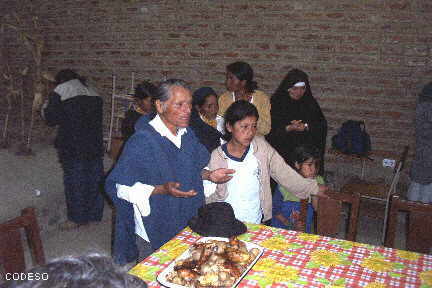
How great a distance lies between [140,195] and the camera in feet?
7.21

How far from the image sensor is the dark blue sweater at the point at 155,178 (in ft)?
7.47

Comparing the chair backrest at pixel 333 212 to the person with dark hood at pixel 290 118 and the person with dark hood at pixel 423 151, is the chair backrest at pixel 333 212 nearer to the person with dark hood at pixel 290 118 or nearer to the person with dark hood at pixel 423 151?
the person with dark hood at pixel 290 118

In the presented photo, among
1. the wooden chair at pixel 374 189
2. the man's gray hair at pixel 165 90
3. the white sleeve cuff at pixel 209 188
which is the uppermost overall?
the man's gray hair at pixel 165 90

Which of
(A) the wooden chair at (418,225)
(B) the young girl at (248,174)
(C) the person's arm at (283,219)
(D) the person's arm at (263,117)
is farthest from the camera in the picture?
(D) the person's arm at (263,117)

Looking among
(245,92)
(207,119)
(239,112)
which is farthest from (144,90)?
(239,112)

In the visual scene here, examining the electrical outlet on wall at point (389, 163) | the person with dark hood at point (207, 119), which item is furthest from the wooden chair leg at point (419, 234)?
the electrical outlet on wall at point (389, 163)

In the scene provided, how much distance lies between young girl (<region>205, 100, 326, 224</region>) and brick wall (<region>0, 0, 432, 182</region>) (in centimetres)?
316

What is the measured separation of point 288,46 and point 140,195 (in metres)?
4.09

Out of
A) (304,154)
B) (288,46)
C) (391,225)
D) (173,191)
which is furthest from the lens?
(288,46)

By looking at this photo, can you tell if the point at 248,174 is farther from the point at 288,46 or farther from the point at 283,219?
the point at 288,46

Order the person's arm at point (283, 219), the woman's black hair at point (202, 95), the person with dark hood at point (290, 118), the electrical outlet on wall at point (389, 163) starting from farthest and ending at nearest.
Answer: the electrical outlet on wall at point (389, 163), the person with dark hood at point (290, 118), the woman's black hair at point (202, 95), the person's arm at point (283, 219)

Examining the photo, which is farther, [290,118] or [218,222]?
[290,118]

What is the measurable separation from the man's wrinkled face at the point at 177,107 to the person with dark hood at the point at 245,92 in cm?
172

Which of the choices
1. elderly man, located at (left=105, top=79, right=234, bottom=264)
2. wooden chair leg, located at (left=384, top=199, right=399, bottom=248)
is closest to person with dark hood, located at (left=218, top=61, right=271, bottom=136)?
elderly man, located at (left=105, top=79, right=234, bottom=264)
